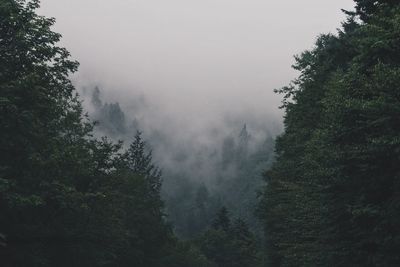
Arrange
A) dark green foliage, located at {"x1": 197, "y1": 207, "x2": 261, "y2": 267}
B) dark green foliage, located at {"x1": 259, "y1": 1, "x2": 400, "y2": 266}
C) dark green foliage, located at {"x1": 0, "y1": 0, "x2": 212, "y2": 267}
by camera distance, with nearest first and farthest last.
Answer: dark green foliage, located at {"x1": 259, "y1": 1, "x2": 400, "y2": 266} → dark green foliage, located at {"x1": 0, "y1": 0, "x2": 212, "y2": 267} → dark green foliage, located at {"x1": 197, "y1": 207, "x2": 261, "y2": 267}

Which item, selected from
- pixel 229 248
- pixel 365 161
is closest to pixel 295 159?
pixel 365 161

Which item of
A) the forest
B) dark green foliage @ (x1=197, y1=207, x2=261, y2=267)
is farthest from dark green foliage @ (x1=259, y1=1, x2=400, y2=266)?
dark green foliage @ (x1=197, y1=207, x2=261, y2=267)

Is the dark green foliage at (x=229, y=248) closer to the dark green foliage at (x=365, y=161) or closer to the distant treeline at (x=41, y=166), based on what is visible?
the distant treeline at (x=41, y=166)

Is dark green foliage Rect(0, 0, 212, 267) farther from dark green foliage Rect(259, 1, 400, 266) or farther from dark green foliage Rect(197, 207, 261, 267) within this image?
dark green foliage Rect(197, 207, 261, 267)

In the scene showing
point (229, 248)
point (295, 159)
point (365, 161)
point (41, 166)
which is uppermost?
point (229, 248)

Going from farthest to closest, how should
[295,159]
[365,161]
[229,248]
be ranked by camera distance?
1. [229,248]
2. [295,159]
3. [365,161]

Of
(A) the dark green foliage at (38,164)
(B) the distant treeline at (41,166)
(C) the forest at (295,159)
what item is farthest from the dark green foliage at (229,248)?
(A) the dark green foliage at (38,164)

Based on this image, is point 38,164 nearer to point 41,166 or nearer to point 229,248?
point 41,166

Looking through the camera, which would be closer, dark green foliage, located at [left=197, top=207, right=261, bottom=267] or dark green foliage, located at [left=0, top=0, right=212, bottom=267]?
dark green foliage, located at [left=0, top=0, right=212, bottom=267]

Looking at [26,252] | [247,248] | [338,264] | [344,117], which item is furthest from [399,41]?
[247,248]

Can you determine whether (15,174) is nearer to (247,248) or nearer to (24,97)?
(24,97)

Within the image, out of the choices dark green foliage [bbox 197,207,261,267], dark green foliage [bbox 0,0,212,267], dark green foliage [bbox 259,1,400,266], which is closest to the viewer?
dark green foliage [bbox 259,1,400,266]

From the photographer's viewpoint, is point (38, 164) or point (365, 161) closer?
point (365, 161)

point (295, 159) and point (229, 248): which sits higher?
point (229, 248)
